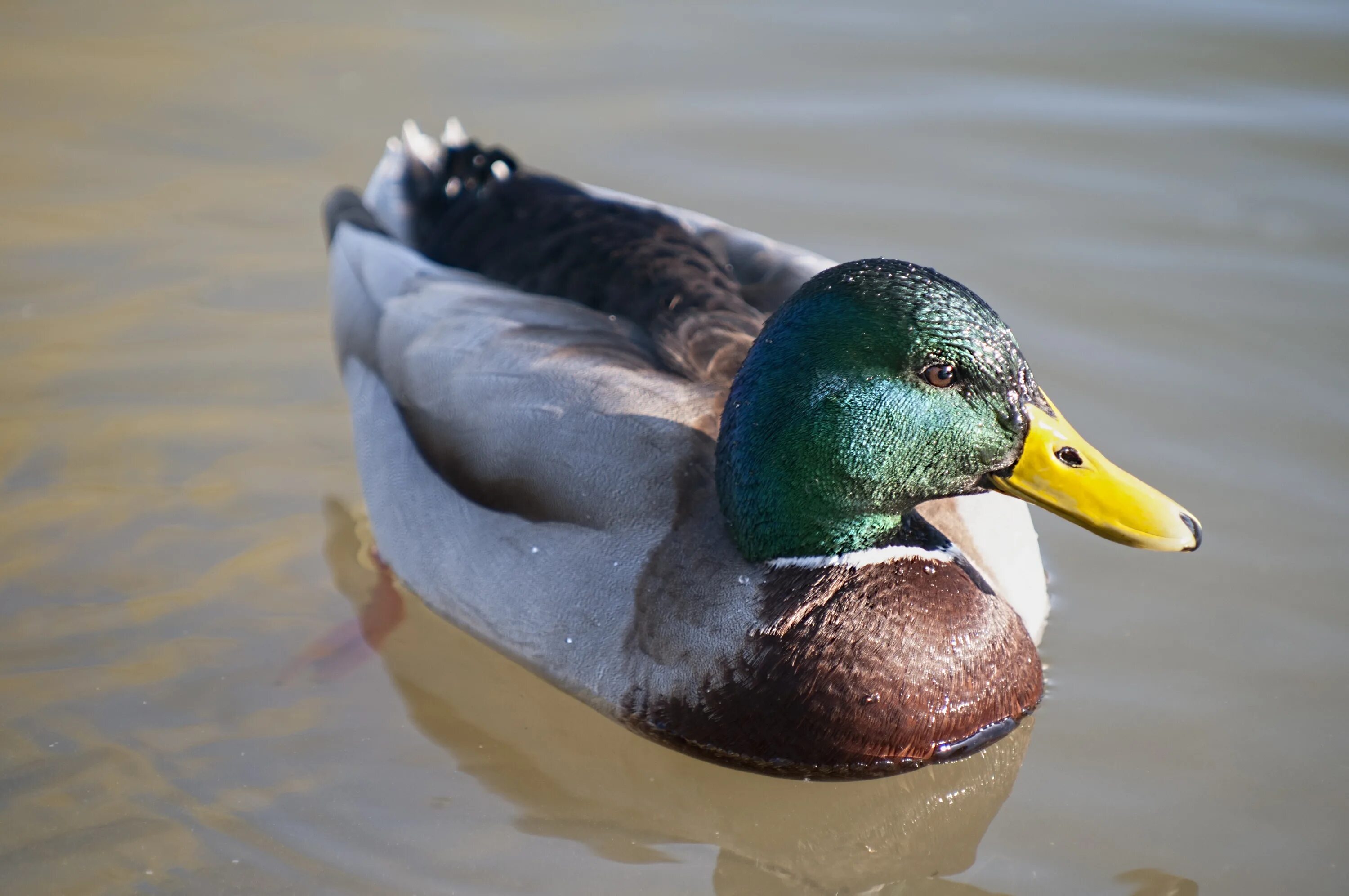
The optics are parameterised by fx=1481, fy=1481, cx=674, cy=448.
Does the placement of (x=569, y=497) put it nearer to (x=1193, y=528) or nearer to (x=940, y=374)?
(x=940, y=374)

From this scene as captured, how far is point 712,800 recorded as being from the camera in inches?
152

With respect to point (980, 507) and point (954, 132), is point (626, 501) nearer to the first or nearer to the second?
point (980, 507)

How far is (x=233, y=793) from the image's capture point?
389 cm

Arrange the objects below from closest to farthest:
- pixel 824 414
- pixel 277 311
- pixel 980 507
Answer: pixel 824 414 < pixel 980 507 < pixel 277 311

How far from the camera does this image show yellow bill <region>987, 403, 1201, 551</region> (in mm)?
3381

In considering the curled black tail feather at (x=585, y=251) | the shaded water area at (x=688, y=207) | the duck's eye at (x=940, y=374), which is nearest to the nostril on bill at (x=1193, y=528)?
the duck's eye at (x=940, y=374)

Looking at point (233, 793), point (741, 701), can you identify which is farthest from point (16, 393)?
point (741, 701)

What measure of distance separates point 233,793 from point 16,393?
7.18 feet

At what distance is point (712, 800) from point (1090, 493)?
127 cm

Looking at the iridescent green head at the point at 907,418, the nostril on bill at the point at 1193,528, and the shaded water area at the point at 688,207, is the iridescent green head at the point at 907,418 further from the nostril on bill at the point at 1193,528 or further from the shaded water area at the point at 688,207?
the shaded water area at the point at 688,207

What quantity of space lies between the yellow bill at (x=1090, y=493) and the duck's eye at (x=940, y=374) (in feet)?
0.68

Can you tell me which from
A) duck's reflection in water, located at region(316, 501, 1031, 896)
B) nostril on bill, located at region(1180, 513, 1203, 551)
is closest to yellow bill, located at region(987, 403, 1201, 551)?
nostril on bill, located at region(1180, 513, 1203, 551)

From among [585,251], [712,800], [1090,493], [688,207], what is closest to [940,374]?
[1090,493]

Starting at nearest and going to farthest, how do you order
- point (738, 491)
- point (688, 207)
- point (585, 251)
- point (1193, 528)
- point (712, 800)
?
point (1193, 528)
point (738, 491)
point (712, 800)
point (585, 251)
point (688, 207)
